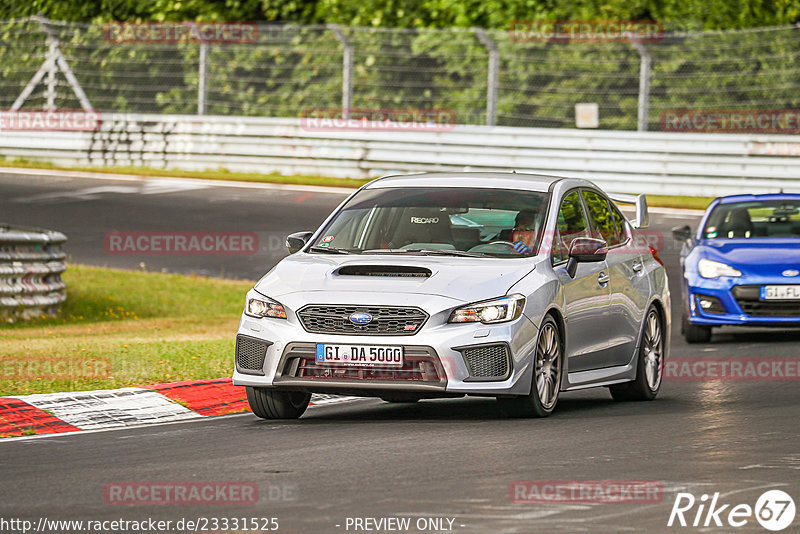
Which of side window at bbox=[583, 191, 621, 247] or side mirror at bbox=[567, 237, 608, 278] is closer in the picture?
side mirror at bbox=[567, 237, 608, 278]

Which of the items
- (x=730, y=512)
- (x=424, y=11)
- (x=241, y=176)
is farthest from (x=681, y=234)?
(x=424, y=11)

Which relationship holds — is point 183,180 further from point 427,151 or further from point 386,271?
point 386,271

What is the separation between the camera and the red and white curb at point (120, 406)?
1012cm

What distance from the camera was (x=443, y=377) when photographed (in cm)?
971

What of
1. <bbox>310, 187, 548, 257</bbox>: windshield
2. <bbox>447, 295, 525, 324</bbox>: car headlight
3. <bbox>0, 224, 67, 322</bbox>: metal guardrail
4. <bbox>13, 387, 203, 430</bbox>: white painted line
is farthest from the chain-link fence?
<bbox>447, 295, 525, 324</bbox>: car headlight

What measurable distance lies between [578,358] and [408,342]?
1685 millimetres

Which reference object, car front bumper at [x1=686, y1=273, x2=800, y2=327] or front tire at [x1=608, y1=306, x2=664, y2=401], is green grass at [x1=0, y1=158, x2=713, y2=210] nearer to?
car front bumper at [x1=686, y1=273, x2=800, y2=327]

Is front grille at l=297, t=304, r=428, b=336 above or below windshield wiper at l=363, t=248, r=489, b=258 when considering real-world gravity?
below

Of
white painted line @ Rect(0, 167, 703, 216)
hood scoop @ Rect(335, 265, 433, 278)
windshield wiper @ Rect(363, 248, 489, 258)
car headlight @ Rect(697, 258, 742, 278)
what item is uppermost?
windshield wiper @ Rect(363, 248, 489, 258)

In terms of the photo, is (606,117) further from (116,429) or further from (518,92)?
(116,429)

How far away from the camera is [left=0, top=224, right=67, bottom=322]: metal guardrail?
17469 mm

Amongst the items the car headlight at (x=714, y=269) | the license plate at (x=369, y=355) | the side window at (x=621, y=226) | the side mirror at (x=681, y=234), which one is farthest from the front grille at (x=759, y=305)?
the license plate at (x=369, y=355)

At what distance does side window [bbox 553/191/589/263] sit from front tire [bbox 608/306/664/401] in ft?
3.58

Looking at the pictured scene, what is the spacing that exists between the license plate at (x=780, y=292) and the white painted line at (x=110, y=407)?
7.34 m
